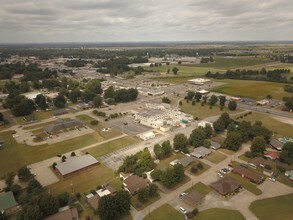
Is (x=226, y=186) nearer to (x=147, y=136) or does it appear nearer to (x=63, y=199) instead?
(x=147, y=136)

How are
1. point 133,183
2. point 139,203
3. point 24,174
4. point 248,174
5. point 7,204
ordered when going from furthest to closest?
point 248,174, point 24,174, point 133,183, point 139,203, point 7,204

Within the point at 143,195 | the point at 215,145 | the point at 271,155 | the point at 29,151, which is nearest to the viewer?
the point at 143,195

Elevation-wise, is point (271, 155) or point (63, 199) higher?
point (271, 155)

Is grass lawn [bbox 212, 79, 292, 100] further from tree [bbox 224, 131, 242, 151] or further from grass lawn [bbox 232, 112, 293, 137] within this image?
tree [bbox 224, 131, 242, 151]

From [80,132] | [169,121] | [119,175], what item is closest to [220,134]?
[169,121]

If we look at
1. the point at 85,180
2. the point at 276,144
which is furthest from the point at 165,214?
the point at 276,144
